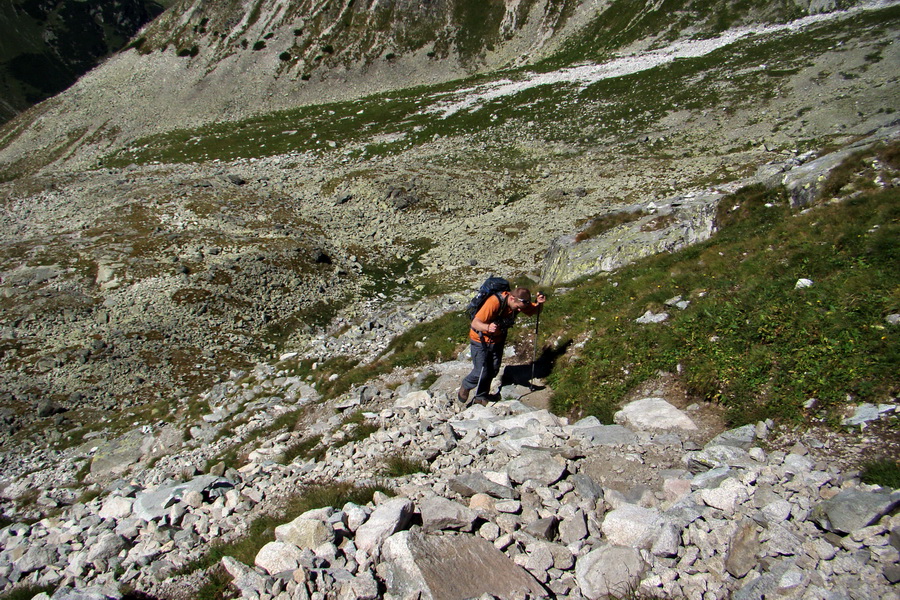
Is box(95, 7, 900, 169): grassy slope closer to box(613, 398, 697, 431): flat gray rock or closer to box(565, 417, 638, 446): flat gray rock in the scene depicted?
box(613, 398, 697, 431): flat gray rock

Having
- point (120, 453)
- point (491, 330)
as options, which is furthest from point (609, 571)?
point (120, 453)

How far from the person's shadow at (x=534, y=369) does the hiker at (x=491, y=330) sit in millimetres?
1062

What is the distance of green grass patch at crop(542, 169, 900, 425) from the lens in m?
7.95

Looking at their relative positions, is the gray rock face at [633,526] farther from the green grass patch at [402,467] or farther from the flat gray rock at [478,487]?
the green grass patch at [402,467]

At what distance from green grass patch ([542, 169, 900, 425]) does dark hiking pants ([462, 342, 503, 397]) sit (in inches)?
58.1

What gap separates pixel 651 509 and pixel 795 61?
64322 mm

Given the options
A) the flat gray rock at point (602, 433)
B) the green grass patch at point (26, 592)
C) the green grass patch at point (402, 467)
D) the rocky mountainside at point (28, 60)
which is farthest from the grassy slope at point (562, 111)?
the rocky mountainside at point (28, 60)

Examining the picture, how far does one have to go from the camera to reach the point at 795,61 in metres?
52.9

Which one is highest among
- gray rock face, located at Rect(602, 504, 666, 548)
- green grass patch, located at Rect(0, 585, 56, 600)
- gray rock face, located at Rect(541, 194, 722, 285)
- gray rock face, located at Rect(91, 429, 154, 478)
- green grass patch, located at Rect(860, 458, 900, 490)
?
green grass patch, located at Rect(0, 585, 56, 600)

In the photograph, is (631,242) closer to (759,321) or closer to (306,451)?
(759,321)

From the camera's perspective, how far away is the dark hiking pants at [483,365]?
10.9 m

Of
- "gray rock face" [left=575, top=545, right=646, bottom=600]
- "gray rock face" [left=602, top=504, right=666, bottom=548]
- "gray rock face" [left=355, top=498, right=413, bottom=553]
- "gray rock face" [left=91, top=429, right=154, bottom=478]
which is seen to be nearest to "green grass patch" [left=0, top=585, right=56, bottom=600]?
"gray rock face" [left=355, top=498, right=413, bottom=553]

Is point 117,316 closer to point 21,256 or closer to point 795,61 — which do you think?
point 21,256

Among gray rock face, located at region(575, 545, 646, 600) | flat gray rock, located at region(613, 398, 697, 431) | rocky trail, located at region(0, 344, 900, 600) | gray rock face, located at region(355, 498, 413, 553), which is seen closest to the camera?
rocky trail, located at region(0, 344, 900, 600)
